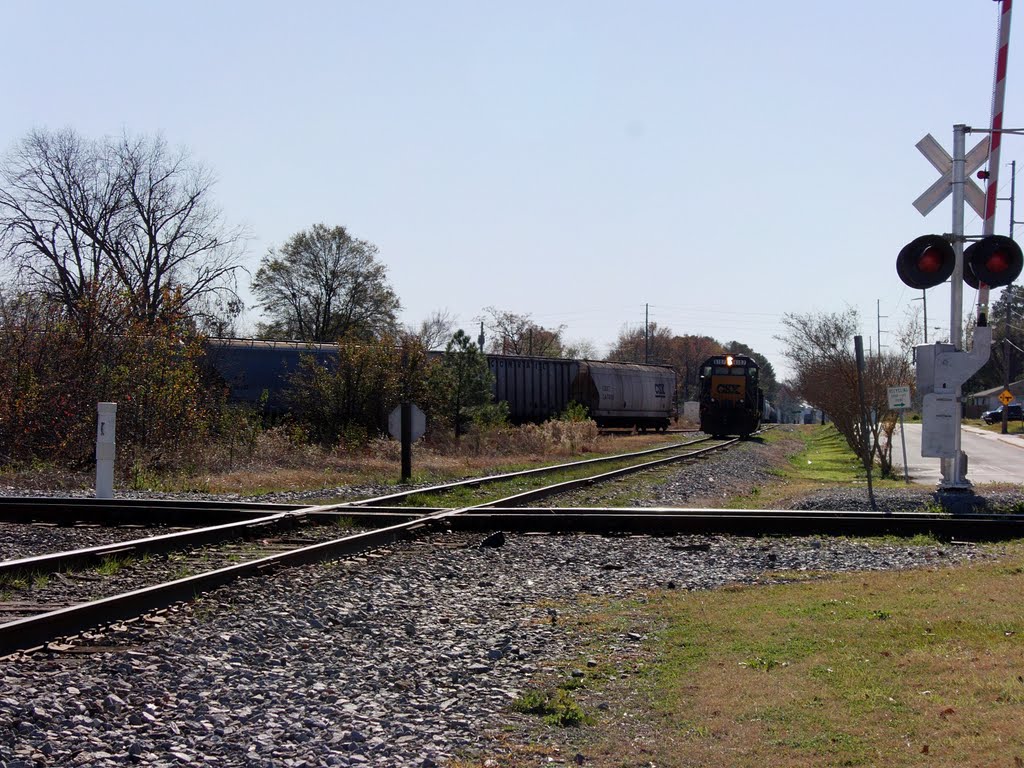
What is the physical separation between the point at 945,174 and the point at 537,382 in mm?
29578

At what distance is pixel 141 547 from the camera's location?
901cm

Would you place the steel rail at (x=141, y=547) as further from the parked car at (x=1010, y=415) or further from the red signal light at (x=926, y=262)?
the parked car at (x=1010, y=415)

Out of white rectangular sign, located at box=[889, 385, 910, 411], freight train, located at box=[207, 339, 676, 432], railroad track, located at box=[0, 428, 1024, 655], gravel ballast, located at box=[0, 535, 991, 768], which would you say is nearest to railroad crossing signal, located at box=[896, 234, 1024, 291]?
railroad track, located at box=[0, 428, 1024, 655]

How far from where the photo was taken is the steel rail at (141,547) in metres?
7.76

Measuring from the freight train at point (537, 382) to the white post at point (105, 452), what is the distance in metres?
12.9

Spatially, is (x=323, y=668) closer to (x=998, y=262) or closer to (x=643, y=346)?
(x=998, y=262)

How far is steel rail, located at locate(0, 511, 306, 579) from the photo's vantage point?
776cm

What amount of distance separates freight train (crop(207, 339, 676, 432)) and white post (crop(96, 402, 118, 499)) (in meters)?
12.9

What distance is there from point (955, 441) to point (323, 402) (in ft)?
58.2

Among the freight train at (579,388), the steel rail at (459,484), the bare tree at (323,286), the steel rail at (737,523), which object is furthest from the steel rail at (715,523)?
the bare tree at (323,286)

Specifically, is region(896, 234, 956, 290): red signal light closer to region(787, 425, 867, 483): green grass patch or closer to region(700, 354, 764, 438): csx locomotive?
region(787, 425, 867, 483): green grass patch

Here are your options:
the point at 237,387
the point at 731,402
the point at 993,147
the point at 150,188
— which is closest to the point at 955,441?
the point at 993,147

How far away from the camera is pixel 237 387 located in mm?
30375

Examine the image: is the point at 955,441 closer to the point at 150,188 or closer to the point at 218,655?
the point at 218,655
